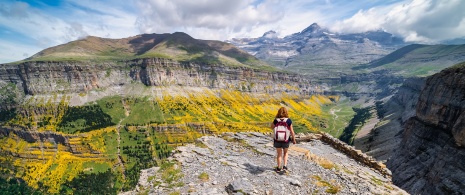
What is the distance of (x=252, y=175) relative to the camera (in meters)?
17.7

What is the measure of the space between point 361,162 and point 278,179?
41.9 feet

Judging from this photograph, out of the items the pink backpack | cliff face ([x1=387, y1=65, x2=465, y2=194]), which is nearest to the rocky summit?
the pink backpack

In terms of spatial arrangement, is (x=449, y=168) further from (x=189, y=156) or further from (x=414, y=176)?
(x=189, y=156)

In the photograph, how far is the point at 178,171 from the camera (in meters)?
19.1

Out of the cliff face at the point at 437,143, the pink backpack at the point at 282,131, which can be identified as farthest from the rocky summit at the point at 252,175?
the cliff face at the point at 437,143

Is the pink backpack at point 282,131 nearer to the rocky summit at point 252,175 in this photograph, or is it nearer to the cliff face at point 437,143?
the rocky summit at point 252,175

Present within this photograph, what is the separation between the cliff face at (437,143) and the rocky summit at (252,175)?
44.5 meters

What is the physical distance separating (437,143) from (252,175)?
7436cm

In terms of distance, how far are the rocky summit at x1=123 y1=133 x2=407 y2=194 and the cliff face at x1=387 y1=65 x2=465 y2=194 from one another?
44.5 m

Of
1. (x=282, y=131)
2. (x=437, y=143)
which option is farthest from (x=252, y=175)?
(x=437, y=143)

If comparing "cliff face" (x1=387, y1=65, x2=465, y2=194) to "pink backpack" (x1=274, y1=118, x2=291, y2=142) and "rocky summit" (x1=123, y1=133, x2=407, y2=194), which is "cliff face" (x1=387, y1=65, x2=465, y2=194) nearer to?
"rocky summit" (x1=123, y1=133, x2=407, y2=194)

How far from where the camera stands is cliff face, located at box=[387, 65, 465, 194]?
55.8 meters

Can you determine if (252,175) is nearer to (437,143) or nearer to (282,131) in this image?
(282,131)

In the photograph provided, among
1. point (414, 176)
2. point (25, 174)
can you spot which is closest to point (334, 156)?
point (414, 176)
